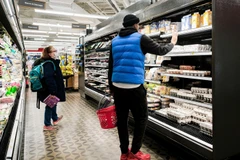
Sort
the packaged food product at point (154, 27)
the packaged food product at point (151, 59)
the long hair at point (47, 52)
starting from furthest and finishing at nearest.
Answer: the long hair at point (47, 52) < the packaged food product at point (151, 59) < the packaged food product at point (154, 27)

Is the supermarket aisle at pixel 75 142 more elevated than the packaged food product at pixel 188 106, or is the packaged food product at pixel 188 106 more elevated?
the packaged food product at pixel 188 106

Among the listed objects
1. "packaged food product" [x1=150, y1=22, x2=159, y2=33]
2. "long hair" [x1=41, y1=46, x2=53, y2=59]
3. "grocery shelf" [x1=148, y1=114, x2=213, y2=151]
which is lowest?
"grocery shelf" [x1=148, y1=114, x2=213, y2=151]

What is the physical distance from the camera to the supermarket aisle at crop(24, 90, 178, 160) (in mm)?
3039

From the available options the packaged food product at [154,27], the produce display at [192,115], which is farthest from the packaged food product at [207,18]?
the produce display at [192,115]

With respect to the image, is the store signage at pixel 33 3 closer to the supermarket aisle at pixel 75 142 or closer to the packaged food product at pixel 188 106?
the supermarket aisle at pixel 75 142

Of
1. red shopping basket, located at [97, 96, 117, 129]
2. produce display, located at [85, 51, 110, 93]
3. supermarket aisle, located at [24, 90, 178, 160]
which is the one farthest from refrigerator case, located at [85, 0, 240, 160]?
produce display, located at [85, 51, 110, 93]

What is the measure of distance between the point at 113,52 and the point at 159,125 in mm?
1223

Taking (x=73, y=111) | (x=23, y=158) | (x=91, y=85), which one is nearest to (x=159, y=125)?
(x=23, y=158)

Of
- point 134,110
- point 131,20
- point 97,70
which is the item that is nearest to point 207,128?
point 134,110

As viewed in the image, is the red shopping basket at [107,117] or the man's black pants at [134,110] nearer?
the man's black pants at [134,110]

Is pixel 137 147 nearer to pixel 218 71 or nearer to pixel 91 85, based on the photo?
pixel 218 71

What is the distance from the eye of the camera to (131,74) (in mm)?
2424

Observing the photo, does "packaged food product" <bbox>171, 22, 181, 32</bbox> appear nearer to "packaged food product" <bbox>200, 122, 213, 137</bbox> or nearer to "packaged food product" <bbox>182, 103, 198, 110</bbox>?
"packaged food product" <bbox>182, 103, 198, 110</bbox>

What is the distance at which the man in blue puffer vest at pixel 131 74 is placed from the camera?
242 cm
